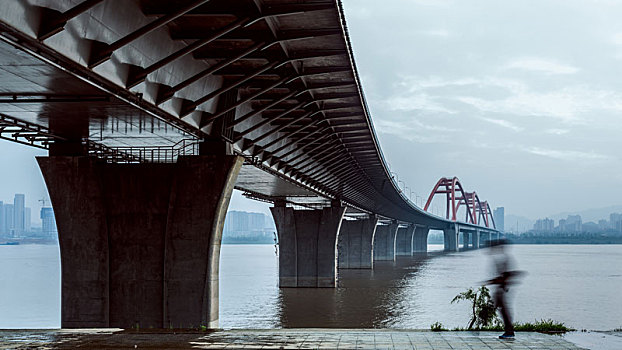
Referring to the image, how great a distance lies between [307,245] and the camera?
229 ft

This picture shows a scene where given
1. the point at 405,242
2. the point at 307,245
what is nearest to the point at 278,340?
the point at 307,245

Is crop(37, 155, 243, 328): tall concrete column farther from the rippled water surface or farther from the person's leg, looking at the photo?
the rippled water surface

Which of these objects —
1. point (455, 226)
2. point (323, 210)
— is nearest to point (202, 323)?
point (323, 210)

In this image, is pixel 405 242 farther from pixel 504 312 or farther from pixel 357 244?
pixel 504 312

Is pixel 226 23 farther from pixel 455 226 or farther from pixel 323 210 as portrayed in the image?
pixel 455 226

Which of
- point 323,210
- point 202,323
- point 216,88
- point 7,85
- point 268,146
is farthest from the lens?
point 323,210

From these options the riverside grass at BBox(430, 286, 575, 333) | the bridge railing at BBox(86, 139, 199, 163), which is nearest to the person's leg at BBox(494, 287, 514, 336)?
the riverside grass at BBox(430, 286, 575, 333)

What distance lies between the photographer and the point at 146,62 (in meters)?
17.4

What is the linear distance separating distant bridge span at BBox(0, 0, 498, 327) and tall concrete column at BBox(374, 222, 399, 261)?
98793 millimetres

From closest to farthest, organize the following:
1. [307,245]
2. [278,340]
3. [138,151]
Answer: [278,340] → [138,151] → [307,245]

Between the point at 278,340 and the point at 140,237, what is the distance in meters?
11.2

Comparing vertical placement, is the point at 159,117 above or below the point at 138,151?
below

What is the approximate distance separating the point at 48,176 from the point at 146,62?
36.5ft

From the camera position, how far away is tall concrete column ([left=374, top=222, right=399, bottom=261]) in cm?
13750
